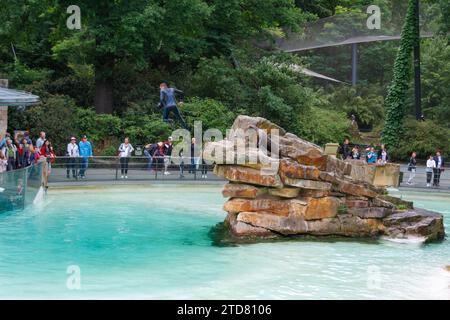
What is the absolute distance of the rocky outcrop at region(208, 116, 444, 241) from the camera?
19750 mm

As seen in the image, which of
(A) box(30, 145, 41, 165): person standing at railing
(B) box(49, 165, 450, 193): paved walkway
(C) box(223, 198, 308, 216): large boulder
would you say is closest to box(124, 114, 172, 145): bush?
(B) box(49, 165, 450, 193): paved walkway

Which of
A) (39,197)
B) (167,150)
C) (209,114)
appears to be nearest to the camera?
(39,197)

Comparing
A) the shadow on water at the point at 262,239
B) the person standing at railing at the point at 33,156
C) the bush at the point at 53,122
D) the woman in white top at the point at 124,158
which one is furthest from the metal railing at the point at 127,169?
the shadow on water at the point at 262,239

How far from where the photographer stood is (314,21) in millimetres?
48188

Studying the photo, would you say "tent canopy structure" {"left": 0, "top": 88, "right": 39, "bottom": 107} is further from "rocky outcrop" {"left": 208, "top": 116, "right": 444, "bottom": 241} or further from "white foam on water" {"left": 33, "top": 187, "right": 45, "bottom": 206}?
"rocky outcrop" {"left": 208, "top": 116, "right": 444, "bottom": 241}

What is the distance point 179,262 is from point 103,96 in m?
22.5

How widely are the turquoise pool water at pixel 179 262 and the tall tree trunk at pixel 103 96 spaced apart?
14.4 m

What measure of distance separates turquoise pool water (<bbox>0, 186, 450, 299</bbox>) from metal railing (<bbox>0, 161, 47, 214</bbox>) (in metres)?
0.33

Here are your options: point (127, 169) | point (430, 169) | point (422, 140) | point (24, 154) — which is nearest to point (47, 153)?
point (24, 154)

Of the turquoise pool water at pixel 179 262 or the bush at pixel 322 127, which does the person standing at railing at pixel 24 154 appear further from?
the bush at pixel 322 127

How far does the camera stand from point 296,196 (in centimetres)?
2002

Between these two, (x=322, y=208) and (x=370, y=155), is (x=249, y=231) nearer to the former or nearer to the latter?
(x=322, y=208)

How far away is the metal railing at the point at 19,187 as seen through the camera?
21.5 m

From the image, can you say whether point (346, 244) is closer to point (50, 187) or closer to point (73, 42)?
point (50, 187)
